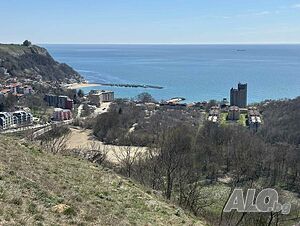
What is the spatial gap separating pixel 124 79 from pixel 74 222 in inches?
3288

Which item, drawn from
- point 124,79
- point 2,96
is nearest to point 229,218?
point 2,96

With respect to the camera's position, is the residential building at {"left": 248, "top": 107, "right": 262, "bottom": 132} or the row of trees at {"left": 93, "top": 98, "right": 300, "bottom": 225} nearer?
the row of trees at {"left": 93, "top": 98, "right": 300, "bottom": 225}

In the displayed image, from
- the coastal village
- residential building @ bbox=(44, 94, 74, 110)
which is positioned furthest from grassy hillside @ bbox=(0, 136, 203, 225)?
residential building @ bbox=(44, 94, 74, 110)

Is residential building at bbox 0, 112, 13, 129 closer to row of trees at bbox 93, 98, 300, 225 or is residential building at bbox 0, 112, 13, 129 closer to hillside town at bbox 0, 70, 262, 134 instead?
hillside town at bbox 0, 70, 262, 134

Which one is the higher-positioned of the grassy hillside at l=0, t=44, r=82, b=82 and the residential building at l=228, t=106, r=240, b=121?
the grassy hillside at l=0, t=44, r=82, b=82

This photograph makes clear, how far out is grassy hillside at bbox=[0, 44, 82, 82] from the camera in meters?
71.6

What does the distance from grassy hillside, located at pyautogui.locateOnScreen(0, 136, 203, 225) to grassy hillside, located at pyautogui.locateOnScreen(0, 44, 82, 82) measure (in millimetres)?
64632

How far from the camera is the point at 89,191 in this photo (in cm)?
693

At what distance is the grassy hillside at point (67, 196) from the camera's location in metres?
5.30

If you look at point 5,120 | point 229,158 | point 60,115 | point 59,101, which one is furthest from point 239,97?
point 229,158

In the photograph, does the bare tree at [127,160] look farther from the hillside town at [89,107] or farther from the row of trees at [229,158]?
the hillside town at [89,107]

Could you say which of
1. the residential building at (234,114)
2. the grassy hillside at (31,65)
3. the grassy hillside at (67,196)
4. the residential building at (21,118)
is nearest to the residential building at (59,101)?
the residential building at (21,118)

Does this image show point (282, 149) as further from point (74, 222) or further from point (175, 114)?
point (74, 222)

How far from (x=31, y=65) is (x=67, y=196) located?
74.8 metres
